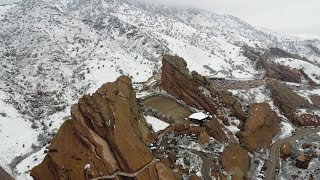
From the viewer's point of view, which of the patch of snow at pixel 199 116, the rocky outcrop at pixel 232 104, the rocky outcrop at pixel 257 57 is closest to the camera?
the patch of snow at pixel 199 116

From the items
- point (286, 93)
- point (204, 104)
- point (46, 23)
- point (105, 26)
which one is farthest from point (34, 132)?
point (105, 26)

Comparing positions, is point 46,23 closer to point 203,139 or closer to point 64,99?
point 64,99

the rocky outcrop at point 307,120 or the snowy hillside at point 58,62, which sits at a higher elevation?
the rocky outcrop at point 307,120

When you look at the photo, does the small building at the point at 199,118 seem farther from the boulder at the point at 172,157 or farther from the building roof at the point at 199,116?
the boulder at the point at 172,157

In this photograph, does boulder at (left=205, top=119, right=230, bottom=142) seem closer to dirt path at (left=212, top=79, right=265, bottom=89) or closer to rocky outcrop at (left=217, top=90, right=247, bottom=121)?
rocky outcrop at (left=217, top=90, right=247, bottom=121)

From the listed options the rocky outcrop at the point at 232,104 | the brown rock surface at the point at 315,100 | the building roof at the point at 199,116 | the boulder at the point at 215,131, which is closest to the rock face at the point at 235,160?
the boulder at the point at 215,131

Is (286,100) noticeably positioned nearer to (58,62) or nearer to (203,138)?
(203,138)

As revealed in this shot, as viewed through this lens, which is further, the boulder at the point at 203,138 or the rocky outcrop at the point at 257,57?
the rocky outcrop at the point at 257,57

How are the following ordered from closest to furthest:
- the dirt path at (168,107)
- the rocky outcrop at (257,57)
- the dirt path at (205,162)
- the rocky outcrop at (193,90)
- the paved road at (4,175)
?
the dirt path at (205,162), the paved road at (4,175), the dirt path at (168,107), the rocky outcrop at (193,90), the rocky outcrop at (257,57)

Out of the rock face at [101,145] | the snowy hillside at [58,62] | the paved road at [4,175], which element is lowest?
the snowy hillside at [58,62]
